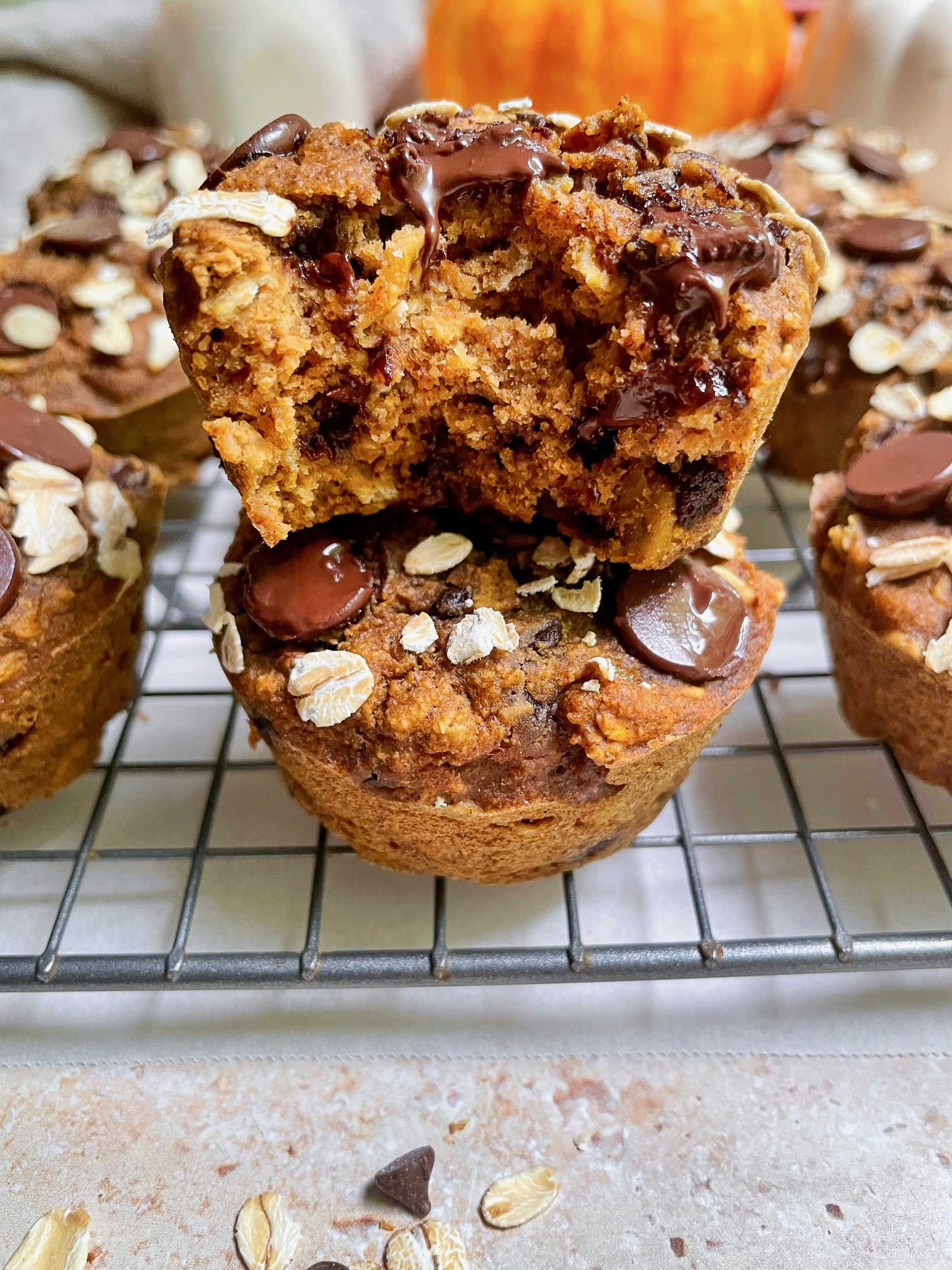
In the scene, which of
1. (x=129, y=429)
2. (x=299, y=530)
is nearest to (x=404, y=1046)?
(x=299, y=530)

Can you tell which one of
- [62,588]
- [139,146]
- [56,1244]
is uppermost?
[139,146]

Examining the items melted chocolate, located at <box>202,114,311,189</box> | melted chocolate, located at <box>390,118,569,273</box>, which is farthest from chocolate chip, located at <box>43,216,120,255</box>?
melted chocolate, located at <box>390,118,569,273</box>

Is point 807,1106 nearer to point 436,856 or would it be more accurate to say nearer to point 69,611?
point 436,856

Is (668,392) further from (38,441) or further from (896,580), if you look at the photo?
(38,441)

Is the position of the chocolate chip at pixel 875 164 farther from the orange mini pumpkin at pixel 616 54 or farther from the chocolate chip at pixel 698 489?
the chocolate chip at pixel 698 489

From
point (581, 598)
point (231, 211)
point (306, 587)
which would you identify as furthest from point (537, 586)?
point (231, 211)

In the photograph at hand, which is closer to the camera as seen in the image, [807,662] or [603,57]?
[807,662]

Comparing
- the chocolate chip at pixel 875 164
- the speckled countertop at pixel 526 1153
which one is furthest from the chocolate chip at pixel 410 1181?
the chocolate chip at pixel 875 164
